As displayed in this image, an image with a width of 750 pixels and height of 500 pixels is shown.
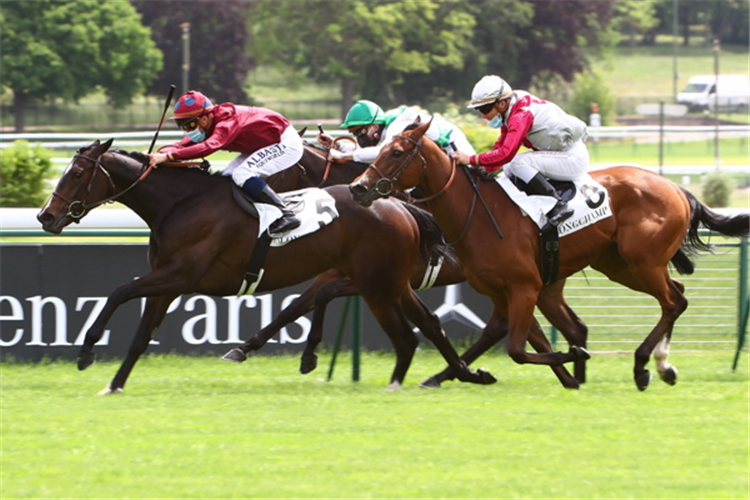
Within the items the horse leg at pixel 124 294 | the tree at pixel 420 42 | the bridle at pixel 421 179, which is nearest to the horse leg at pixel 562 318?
the bridle at pixel 421 179

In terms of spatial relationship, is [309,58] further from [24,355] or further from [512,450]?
[512,450]

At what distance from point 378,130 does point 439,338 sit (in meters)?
1.41

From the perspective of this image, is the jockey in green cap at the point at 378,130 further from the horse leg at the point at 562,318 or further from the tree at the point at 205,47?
the tree at the point at 205,47

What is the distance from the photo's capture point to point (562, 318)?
8.27 m

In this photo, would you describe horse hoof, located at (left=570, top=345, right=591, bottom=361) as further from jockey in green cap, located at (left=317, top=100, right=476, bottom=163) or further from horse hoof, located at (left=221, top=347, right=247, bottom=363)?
horse hoof, located at (left=221, top=347, right=247, bottom=363)

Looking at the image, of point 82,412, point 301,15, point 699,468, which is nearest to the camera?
point 699,468

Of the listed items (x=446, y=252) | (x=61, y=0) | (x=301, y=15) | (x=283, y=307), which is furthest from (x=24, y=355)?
(x=301, y=15)

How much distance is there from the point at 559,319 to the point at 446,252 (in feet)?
2.71

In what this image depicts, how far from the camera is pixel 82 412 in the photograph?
275 inches

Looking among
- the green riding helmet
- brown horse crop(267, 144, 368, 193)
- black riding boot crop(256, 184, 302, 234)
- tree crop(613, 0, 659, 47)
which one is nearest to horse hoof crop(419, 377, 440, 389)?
black riding boot crop(256, 184, 302, 234)

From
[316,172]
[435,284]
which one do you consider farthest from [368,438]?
[316,172]

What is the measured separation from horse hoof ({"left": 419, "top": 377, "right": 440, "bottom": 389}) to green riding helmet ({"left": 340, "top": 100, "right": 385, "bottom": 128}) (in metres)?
1.67

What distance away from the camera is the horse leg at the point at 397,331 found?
26.2ft

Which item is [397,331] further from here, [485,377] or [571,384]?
[571,384]
